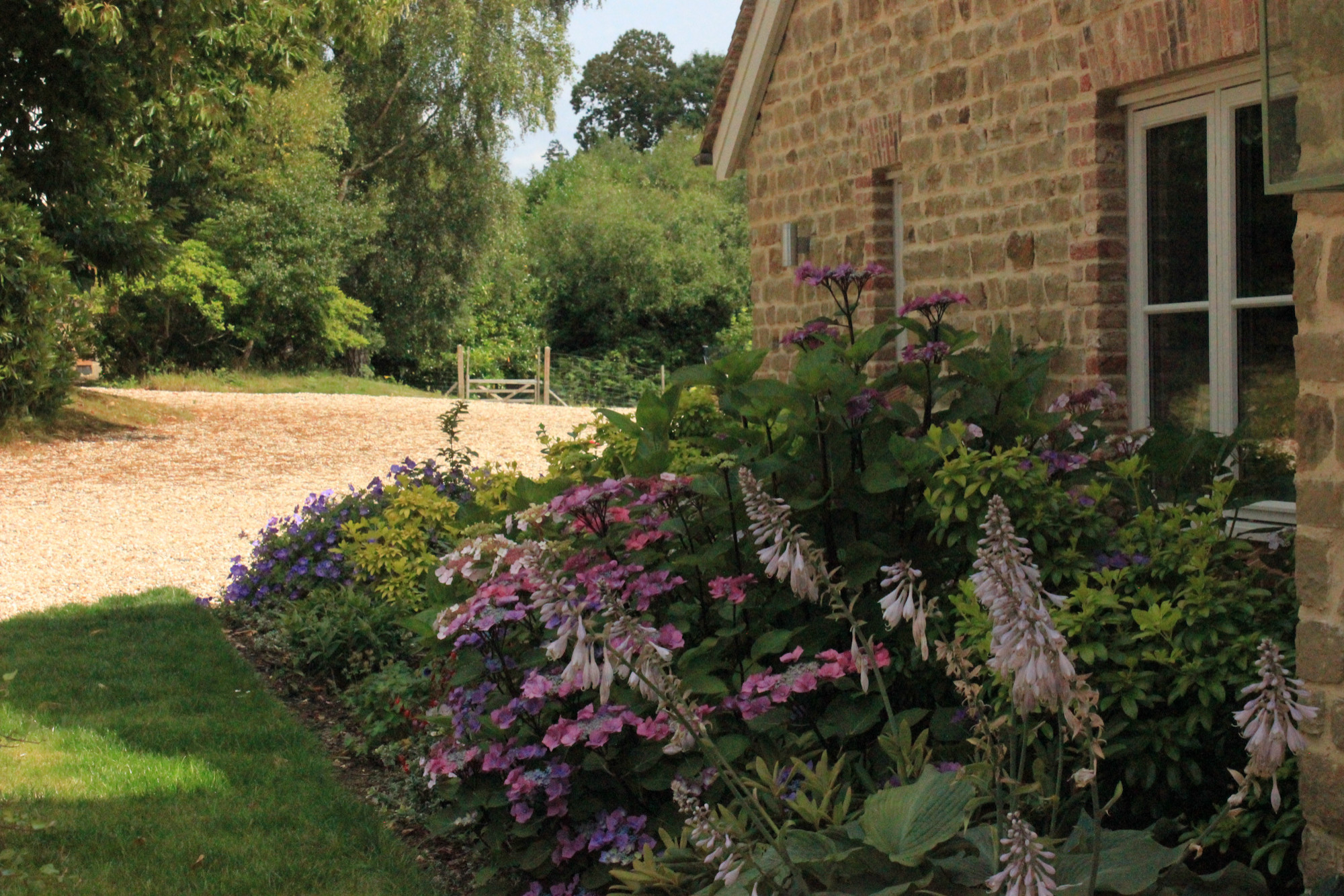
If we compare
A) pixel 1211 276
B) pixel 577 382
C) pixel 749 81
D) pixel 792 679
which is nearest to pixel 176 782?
pixel 792 679

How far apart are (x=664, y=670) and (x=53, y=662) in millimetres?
5639

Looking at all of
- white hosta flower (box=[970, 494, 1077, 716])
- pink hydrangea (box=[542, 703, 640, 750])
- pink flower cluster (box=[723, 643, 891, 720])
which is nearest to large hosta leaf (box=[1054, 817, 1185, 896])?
white hosta flower (box=[970, 494, 1077, 716])

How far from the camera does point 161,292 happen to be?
1043 inches

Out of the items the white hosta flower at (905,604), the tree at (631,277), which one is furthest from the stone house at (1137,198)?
the tree at (631,277)

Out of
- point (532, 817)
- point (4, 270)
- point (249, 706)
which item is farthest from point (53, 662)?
point (4, 270)

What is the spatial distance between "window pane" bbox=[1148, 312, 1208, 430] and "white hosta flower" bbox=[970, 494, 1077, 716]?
3570 millimetres

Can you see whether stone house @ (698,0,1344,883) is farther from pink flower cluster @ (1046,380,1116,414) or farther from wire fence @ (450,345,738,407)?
wire fence @ (450,345,738,407)

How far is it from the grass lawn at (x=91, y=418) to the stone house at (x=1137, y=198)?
12728 mm

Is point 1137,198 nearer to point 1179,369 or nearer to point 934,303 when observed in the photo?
point 1179,369

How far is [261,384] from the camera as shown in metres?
26.8

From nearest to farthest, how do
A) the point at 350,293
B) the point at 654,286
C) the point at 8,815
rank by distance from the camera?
the point at 8,815
the point at 350,293
the point at 654,286

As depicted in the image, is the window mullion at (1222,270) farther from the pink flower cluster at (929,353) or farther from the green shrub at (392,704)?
the green shrub at (392,704)

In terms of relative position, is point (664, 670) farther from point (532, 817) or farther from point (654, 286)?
point (654, 286)

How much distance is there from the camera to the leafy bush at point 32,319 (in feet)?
44.3
